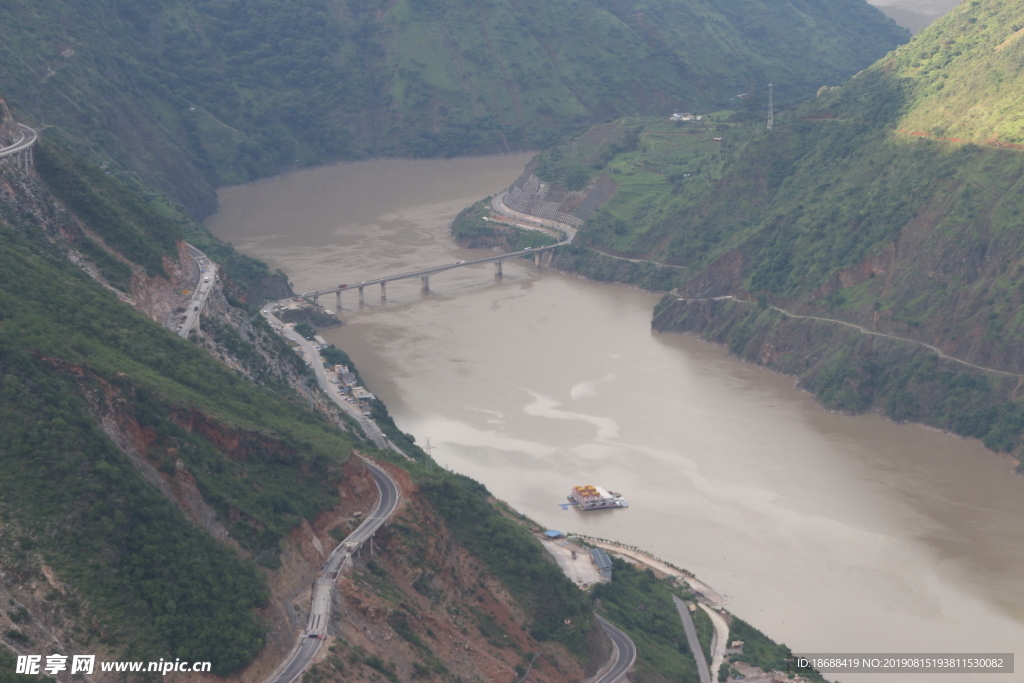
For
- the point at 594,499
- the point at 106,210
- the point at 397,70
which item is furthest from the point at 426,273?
the point at 397,70

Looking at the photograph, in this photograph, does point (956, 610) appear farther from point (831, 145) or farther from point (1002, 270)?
point (831, 145)

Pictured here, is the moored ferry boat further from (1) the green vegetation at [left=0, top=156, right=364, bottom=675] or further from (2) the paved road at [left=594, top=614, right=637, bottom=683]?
(1) the green vegetation at [left=0, top=156, right=364, bottom=675]

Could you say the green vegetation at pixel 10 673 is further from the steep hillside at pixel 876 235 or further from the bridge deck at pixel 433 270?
the bridge deck at pixel 433 270

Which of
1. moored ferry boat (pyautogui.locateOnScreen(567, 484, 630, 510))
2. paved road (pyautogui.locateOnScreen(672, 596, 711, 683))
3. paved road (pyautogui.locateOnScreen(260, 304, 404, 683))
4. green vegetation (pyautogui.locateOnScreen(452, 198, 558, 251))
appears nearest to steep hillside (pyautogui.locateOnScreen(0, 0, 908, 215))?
green vegetation (pyautogui.locateOnScreen(452, 198, 558, 251))

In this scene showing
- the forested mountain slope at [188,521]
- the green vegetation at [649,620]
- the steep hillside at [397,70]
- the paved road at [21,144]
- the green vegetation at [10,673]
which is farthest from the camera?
the steep hillside at [397,70]

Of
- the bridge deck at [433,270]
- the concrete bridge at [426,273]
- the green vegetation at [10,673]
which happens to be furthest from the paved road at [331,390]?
the green vegetation at [10,673]

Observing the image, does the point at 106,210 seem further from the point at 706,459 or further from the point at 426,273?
the point at 426,273
